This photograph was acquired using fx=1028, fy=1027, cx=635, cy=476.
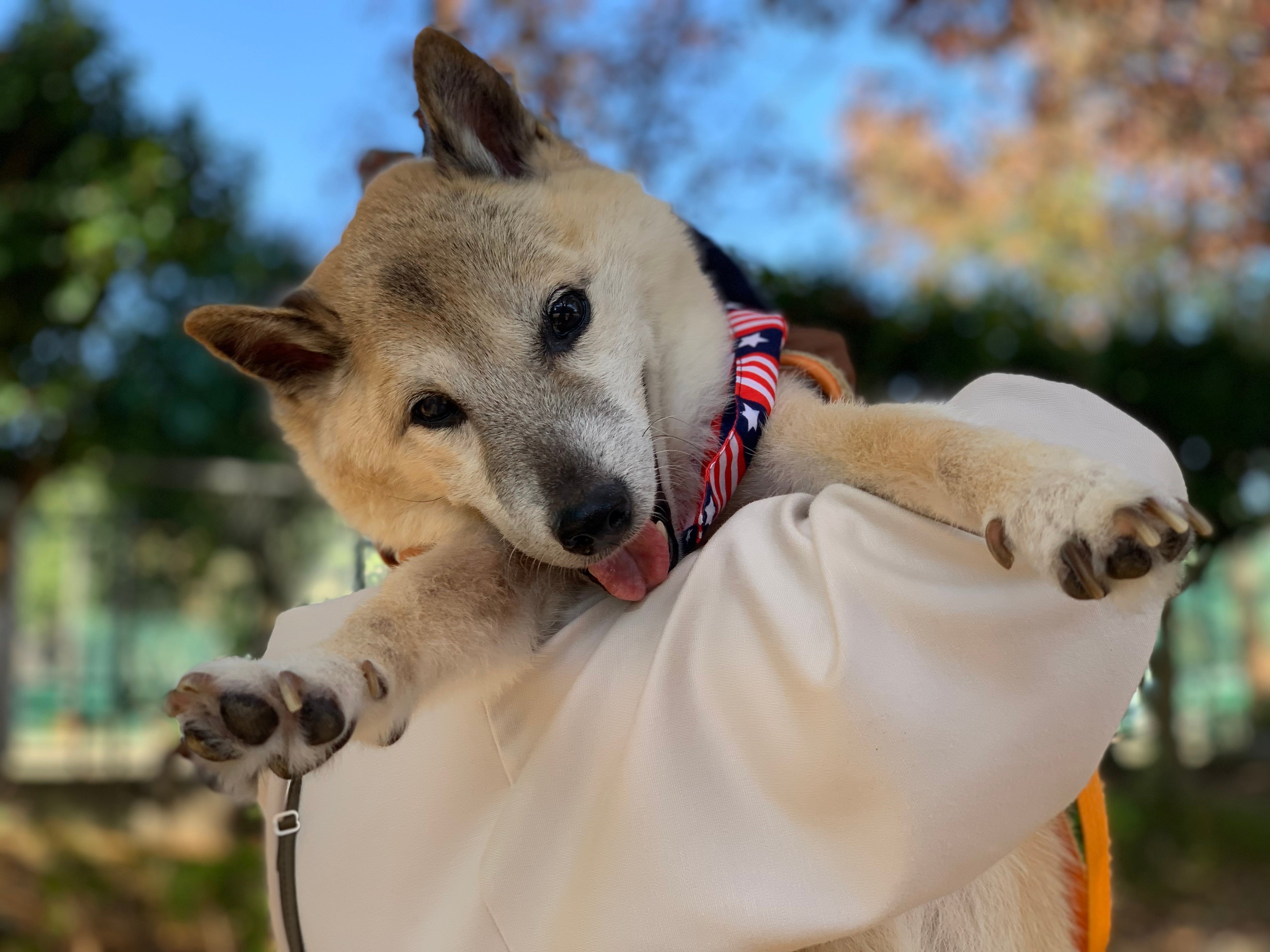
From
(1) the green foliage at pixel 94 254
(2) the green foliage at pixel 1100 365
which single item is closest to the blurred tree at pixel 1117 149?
(2) the green foliage at pixel 1100 365

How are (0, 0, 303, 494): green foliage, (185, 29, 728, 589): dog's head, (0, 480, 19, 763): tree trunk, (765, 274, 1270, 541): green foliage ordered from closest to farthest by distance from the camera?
(185, 29, 728, 589): dog's head, (765, 274, 1270, 541): green foliage, (0, 0, 303, 494): green foliage, (0, 480, 19, 763): tree trunk

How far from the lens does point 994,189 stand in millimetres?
11031

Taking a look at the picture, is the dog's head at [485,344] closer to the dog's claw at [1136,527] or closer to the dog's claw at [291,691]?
the dog's claw at [291,691]

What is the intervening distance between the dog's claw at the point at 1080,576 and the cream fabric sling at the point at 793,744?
0.04 metres

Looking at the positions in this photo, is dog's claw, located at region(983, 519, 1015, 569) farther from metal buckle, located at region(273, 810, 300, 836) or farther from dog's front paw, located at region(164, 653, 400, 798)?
metal buckle, located at region(273, 810, 300, 836)

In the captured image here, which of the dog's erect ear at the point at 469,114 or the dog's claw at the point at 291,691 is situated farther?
the dog's erect ear at the point at 469,114

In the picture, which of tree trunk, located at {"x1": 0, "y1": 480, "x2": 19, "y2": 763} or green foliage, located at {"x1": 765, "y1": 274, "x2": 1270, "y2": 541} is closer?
green foliage, located at {"x1": 765, "y1": 274, "x2": 1270, "y2": 541}

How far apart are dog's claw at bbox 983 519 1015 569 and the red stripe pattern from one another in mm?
574

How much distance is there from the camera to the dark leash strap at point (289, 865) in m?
1.71

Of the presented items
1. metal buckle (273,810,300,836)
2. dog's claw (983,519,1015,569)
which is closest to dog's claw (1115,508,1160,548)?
dog's claw (983,519,1015,569)

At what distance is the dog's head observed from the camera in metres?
1.95

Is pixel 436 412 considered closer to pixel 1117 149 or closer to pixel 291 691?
pixel 291 691

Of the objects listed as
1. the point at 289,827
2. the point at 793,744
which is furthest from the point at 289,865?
the point at 793,744

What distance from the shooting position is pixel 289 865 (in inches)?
68.2
